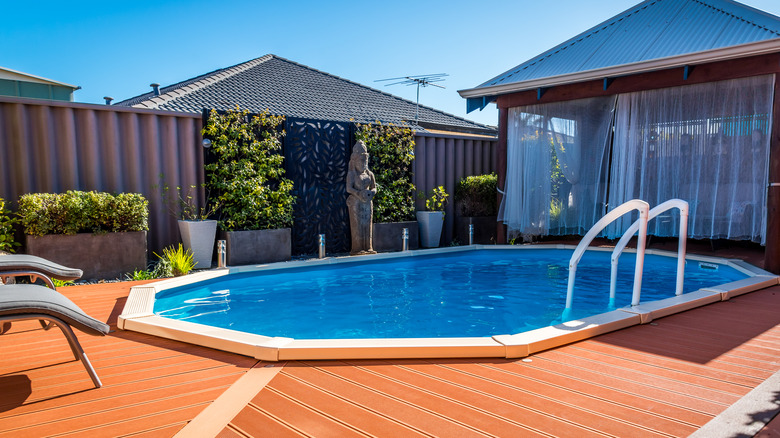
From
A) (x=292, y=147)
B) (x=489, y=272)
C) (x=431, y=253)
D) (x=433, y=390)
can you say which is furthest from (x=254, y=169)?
(x=433, y=390)

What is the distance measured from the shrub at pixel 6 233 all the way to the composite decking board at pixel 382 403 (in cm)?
474

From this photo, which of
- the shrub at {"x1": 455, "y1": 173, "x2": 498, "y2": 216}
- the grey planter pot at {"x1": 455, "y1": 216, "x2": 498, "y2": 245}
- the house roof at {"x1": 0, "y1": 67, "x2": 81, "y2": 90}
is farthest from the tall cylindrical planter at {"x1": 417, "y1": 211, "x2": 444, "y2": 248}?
the house roof at {"x1": 0, "y1": 67, "x2": 81, "y2": 90}

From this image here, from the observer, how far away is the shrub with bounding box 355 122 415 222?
857 cm

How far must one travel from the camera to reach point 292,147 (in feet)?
25.6

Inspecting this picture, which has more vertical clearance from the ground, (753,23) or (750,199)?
(753,23)

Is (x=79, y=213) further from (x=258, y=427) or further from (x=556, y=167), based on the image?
(x=556, y=167)

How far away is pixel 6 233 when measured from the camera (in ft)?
18.0

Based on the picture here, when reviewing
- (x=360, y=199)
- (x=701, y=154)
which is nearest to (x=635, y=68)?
(x=701, y=154)

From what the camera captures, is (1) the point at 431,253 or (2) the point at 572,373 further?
(1) the point at 431,253

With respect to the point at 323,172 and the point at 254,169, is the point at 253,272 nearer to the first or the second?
the point at 254,169

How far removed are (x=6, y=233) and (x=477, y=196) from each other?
7506 millimetres

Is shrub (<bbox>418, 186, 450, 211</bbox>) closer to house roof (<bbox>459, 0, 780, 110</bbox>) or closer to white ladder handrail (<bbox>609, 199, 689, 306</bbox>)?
house roof (<bbox>459, 0, 780, 110</bbox>)

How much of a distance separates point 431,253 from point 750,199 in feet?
15.5

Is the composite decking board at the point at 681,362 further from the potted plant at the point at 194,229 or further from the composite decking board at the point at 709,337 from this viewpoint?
the potted plant at the point at 194,229
